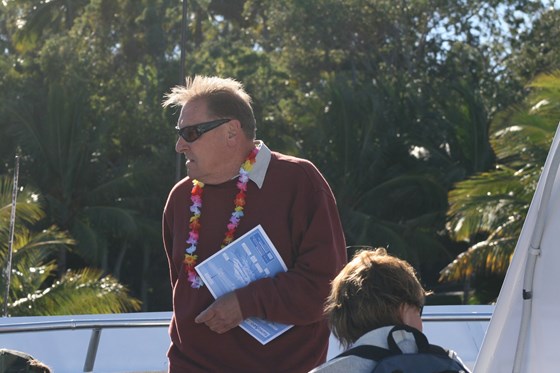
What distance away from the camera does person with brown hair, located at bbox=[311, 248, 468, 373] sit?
7.36ft

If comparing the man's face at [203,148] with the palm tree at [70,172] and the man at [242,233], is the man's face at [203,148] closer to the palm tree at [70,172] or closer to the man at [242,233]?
the man at [242,233]

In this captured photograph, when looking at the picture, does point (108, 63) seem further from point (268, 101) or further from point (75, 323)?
point (75, 323)

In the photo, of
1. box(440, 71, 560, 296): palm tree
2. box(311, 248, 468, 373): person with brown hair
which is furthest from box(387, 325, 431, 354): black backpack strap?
box(440, 71, 560, 296): palm tree

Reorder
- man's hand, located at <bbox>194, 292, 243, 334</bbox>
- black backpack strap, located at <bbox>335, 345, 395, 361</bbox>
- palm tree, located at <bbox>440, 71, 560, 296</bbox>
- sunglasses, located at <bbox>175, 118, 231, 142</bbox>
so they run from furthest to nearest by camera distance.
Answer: palm tree, located at <bbox>440, 71, 560, 296</bbox> → sunglasses, located at <bbox>175, 118, 231, 142</bbox> → man's hand, located at <bbox>194, 292, 243, 334</bbox> → black backpack strap, located at <bbox>335, 345, 395, 361</bbox>

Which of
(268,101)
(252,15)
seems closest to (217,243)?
(268,101)

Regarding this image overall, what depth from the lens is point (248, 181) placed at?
3012mm

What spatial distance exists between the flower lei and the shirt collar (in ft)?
0.04

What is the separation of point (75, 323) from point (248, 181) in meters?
1.32

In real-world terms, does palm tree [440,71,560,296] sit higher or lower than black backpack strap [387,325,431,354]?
lower

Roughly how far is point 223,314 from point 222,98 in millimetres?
626

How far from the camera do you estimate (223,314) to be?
290 cm

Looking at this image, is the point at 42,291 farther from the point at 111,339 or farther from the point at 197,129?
the point at 197,129

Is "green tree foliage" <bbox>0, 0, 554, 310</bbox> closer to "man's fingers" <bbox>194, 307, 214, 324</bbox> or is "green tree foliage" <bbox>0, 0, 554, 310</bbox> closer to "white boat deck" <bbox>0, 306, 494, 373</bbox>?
"white boat deck" <bbox>0, 306, 494, 373</bbox>

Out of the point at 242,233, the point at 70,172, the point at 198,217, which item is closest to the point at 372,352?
the point at 242,233
